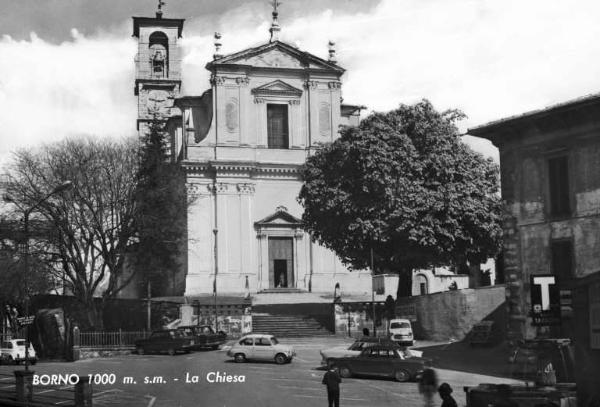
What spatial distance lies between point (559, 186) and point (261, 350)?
43.7 feet

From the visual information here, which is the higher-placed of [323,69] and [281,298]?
[323,69]

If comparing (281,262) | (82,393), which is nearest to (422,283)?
(281,262)

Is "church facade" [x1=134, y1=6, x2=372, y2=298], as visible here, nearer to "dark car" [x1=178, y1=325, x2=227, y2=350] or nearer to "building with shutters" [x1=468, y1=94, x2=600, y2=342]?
"dark car" [x1=178, y1=325, x2=227, y2=350]

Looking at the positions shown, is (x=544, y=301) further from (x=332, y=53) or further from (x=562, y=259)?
(x=332, y=53)

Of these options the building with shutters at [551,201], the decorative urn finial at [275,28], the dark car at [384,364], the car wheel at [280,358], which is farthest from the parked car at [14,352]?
the decorative urn finial at [275,28]

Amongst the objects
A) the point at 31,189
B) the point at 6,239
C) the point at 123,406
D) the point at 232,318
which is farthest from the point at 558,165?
the point at 6,239

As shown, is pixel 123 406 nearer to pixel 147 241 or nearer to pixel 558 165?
pixel 558 165

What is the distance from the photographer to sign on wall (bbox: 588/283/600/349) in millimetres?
29406

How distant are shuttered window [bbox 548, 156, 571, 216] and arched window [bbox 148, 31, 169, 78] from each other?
59.0 meters

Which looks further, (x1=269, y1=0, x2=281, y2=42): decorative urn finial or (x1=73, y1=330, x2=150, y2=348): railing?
(x1=269, y1=0, x2=281, y2=42): decorative urn finial

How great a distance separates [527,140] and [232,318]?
22008 millimetres

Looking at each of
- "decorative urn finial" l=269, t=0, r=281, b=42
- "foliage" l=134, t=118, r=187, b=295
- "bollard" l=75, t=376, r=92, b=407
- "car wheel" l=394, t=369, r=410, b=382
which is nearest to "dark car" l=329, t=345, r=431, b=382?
"car wheel" l=394, t=369, r=410, b=382

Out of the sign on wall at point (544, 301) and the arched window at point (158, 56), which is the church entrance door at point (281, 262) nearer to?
the arched window at point (158, 56)

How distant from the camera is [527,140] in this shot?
32.8 metres
